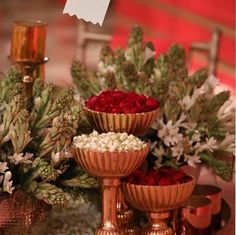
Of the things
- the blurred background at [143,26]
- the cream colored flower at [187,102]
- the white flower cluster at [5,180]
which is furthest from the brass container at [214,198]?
the blurred background at [143,26]

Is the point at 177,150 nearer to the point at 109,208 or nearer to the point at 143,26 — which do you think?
the point at 109,208

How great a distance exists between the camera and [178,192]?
3.11ft

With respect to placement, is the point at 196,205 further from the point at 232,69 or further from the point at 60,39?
the point at 60,39

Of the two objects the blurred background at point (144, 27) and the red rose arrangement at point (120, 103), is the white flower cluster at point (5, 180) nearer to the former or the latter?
the red rose arrangement at point (120, 103)

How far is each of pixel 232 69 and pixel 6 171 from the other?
317 cm

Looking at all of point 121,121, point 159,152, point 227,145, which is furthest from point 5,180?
point 227,145

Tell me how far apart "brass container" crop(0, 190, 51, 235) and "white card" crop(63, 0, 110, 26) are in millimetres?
228

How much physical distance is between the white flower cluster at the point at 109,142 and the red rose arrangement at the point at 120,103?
0.06m

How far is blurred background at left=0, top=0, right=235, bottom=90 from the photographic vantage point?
13.3 ft

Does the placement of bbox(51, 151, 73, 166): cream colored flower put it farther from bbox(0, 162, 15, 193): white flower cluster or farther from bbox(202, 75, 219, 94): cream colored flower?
bbox(202, 75, 219, 94): cream colored flower

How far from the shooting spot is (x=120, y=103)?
100 centimetres

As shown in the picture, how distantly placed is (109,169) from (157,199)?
0.28ft

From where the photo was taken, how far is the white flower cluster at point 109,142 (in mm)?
898

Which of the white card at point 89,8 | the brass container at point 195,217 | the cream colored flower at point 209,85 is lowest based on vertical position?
the brass container at point 195,217
